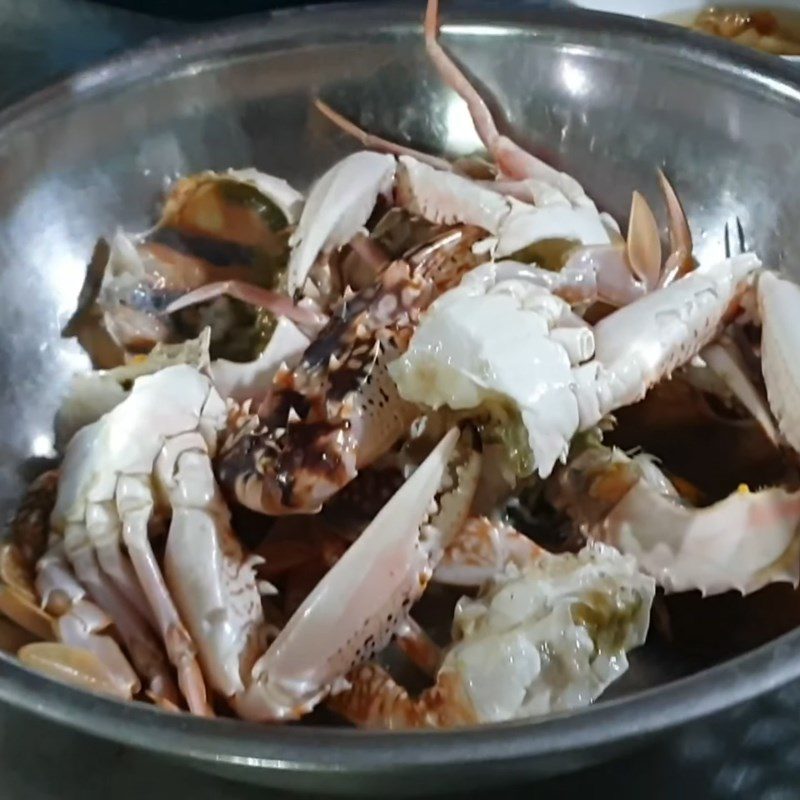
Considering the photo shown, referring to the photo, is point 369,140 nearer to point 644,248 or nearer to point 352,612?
point 644,248

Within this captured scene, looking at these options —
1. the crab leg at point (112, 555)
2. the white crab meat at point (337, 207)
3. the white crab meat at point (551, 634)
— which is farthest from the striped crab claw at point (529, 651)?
the white crab meat at point (337, 207)

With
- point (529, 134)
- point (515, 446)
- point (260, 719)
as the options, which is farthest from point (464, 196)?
point (260, 719)

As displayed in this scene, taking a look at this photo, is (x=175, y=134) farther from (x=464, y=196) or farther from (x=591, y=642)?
(x=591, y=642)

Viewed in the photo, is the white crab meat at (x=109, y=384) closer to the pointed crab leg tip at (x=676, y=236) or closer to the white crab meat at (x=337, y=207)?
the white crab meat at (x=337, y=207)

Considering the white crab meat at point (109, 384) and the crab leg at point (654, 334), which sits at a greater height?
the crab leg at point (654, 334)

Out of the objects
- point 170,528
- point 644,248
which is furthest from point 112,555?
point 644,248
